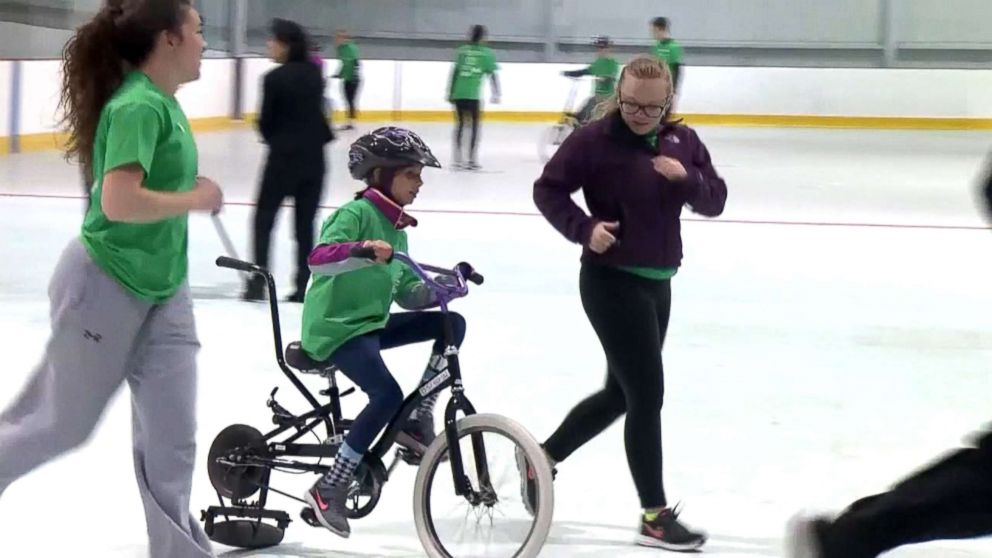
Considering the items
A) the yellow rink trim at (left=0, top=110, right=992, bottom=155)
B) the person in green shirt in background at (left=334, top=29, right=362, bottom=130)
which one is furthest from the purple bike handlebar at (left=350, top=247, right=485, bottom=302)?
the yellow rink trim at (left=0, top=110, right=992, bottom=155)

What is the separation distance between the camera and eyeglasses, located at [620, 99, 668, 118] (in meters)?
3.65

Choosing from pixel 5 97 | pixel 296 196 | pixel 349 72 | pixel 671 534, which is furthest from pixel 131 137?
pixel 349 72

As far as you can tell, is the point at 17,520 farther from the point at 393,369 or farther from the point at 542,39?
the point at 542,39

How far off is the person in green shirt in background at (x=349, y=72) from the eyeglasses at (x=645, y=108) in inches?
654

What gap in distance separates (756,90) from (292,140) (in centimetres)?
1656

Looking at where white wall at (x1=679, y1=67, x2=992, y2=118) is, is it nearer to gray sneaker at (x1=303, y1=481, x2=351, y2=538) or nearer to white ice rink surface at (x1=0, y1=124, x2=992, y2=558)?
white ice rink surface at (x1=0, y1=124, x2=992, y2=558)

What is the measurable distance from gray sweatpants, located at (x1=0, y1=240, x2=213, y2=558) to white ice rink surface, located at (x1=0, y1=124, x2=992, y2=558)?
66 cm

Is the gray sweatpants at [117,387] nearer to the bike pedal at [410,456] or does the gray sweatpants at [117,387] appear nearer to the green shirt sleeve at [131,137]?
the green shirt sleeve at [131,137]

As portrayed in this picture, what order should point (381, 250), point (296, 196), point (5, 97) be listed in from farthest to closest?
point (5, 97) < point (296, 196) < point (381, 250)

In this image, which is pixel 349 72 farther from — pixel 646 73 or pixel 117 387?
pixel 117 387

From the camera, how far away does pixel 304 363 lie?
3535mm

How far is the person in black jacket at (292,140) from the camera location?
7.23 m

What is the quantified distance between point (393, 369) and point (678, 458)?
1.65 meters

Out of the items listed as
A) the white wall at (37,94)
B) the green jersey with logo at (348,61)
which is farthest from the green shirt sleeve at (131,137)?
the green jersey with logo at (348,61)
